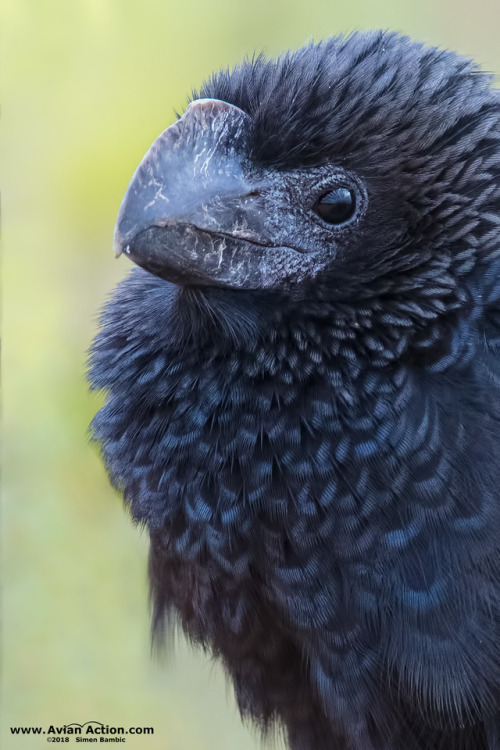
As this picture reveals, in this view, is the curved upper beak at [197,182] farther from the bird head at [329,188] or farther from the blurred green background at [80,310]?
the blurred green background at [80,310]

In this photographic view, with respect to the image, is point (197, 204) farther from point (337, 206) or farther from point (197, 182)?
point (337, 206)

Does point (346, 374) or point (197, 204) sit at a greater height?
point (197, 204)

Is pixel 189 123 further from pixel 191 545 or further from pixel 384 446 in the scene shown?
pixel 191 545

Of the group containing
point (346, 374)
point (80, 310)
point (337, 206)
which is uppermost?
point (337, 206)

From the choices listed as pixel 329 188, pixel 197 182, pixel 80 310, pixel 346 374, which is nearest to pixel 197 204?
pixel 197 182

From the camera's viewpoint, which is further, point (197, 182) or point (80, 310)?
point (80, 310)

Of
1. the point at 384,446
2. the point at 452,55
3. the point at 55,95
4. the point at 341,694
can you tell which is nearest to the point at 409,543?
the point at 384,446

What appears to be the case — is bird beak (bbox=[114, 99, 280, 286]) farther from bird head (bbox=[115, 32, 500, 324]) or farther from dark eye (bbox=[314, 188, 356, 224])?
dark eye (bbox=[314, 188, 356, 224])
